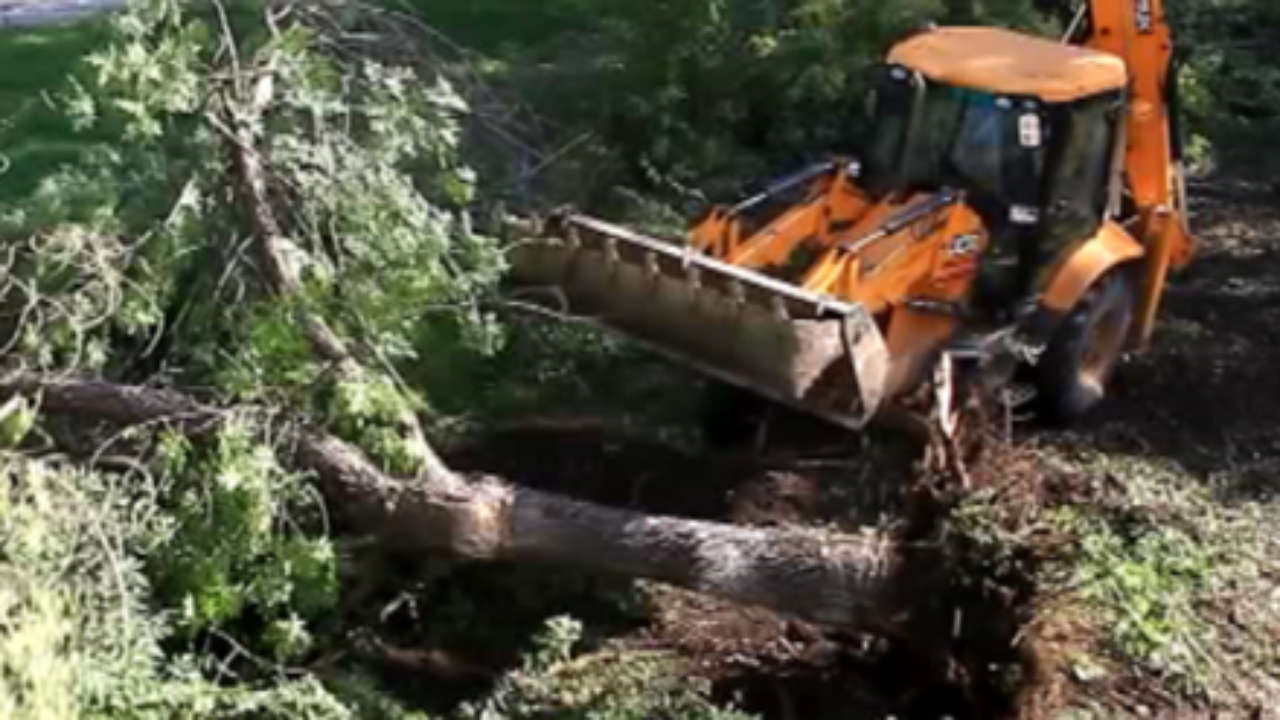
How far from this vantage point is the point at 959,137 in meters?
11.8

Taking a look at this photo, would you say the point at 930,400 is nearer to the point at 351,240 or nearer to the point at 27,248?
the point at 351,240

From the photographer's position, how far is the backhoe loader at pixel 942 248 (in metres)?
10.7

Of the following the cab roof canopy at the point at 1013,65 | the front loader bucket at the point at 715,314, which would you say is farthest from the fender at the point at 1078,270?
the front loader bucket at the point at 715,314

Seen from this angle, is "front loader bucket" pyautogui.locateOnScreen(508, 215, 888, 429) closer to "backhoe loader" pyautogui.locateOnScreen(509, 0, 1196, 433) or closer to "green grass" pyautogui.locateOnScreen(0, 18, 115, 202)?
"backhoe loader" pyautogui.locateOnScreen(509, 0, 1196, 433)

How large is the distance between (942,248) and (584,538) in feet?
8.95

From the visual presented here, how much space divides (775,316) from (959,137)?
1954mm

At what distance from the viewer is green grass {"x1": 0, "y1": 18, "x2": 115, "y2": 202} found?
14.8 meters

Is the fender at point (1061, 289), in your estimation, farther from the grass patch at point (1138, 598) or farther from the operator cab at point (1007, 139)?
the grass patch at point (1138, 598)

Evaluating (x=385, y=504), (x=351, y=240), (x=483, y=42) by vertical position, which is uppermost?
(x=351, y=240)

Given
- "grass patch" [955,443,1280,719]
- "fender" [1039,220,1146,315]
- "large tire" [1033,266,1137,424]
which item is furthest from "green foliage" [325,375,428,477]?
"large tire" [1033,266,1137,424]

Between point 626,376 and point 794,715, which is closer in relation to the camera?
point 794,715

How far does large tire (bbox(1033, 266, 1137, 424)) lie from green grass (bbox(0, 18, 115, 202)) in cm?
572

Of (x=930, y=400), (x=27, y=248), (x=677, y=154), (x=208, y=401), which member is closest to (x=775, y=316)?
(x=930, y=400)

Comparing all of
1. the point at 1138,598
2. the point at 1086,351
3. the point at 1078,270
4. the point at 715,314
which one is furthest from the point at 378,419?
the point at 1086,351
